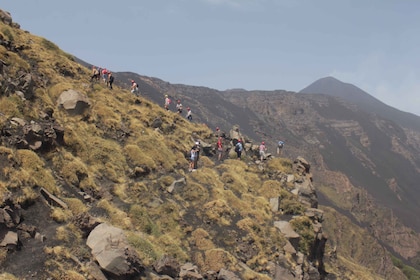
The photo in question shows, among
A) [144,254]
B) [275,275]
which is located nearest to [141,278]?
[144,254]

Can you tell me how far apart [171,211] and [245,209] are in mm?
7104

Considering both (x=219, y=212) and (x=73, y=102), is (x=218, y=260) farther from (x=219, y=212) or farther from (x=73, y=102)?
(x=73, y=102)

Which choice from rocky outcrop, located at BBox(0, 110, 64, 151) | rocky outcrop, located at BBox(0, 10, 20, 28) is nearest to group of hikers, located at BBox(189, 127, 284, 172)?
rocky outcrop, located at BBox(0, 110, 64, 151)

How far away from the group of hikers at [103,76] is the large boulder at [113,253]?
25978 mm

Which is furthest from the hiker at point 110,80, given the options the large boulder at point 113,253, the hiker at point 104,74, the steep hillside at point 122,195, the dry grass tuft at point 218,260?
the large boulder at point 113,253

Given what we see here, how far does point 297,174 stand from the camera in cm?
4209

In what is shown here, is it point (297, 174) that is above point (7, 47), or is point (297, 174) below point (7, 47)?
below

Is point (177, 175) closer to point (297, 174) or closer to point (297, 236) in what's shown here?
point (297, 236)

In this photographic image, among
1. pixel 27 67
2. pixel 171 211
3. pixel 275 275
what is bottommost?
pixel 275 275

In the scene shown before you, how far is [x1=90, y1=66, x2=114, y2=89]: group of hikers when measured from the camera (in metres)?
40.7

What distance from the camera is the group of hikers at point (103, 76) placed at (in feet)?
133

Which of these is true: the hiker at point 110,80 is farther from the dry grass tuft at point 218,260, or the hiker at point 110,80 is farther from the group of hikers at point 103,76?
the dry grass tuft at point 218,260

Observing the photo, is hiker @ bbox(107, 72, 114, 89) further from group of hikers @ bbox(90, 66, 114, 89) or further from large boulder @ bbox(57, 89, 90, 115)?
large boulder @ bbox(57, 89, 90, 115)

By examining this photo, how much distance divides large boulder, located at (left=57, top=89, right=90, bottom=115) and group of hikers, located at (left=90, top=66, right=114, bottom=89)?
394 inches
